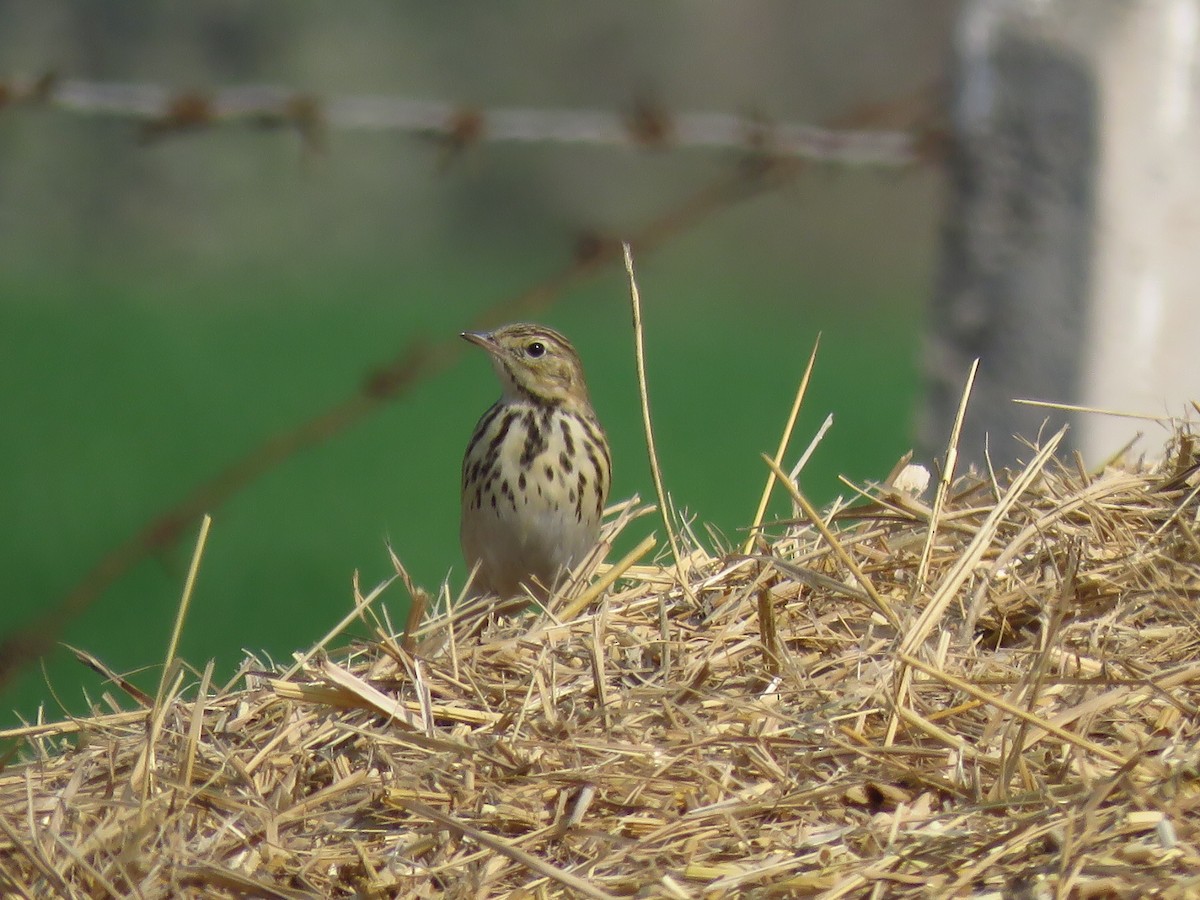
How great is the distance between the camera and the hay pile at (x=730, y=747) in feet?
8.96

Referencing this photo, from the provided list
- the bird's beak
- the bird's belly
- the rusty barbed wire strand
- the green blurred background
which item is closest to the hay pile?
the rusty barbed wire strand

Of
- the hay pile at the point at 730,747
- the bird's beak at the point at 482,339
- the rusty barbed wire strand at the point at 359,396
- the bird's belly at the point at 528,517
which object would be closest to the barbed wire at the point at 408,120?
the rusty barbed wire strand at the point at 359,396

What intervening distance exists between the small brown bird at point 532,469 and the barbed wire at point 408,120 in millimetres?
768

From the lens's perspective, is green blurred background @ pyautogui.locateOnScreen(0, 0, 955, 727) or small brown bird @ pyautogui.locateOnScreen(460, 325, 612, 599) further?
green blurred background @ pyautogui.locateOnScreen(0, 0, 955, 727)

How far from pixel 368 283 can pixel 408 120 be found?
14844 mm

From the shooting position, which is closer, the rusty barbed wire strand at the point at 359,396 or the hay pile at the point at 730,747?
the hay pile at the point at 730,747

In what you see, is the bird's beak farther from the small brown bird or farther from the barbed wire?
the barbed wire

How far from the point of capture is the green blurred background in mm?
10945

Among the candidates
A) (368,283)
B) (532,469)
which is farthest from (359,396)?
(368,283)

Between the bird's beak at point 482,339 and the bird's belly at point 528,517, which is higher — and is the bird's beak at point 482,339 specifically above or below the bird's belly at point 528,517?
above

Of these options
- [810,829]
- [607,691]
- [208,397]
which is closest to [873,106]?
[607,691]

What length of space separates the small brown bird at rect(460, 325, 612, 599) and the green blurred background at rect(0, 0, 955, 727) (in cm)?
48

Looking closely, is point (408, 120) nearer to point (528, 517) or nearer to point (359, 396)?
point (359, 396)

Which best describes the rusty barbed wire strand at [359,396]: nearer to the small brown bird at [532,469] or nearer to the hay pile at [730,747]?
the small brown bird at [532,469]
